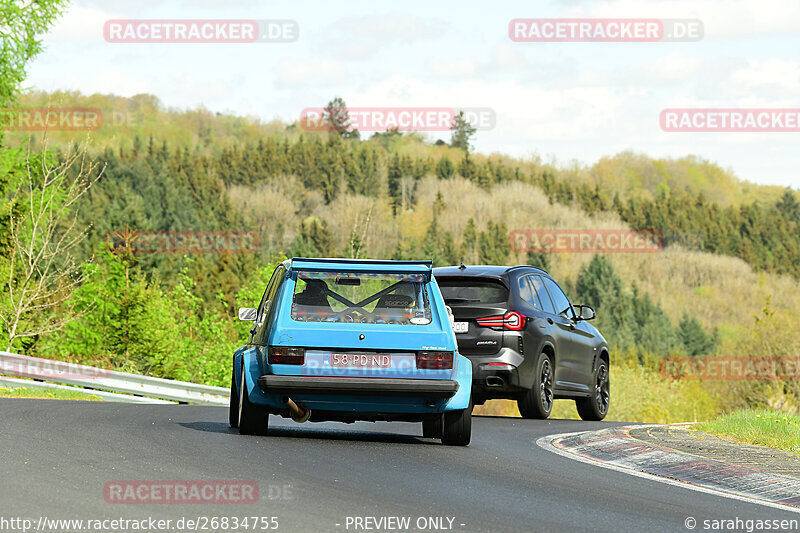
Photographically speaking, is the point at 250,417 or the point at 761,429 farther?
the point at 761,429

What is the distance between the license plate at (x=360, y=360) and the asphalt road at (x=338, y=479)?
29.7 inches

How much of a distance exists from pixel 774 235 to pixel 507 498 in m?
189

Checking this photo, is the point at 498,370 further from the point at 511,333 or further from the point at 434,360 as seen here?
the point at 434,360

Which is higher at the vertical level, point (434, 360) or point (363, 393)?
point (434, 360)

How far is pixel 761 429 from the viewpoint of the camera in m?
12.2

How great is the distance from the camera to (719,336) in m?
142

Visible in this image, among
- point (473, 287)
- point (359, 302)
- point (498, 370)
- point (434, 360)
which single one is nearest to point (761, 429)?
point (498, 370)

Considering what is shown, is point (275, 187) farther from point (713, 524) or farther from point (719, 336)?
point (713, 524)

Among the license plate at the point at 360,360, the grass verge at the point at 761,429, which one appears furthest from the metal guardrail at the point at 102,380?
the grass verge at the point at 761,429

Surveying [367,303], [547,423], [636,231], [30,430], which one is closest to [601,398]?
[547,423]

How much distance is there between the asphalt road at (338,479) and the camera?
22.4 ft

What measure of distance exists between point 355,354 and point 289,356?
23.6 inches

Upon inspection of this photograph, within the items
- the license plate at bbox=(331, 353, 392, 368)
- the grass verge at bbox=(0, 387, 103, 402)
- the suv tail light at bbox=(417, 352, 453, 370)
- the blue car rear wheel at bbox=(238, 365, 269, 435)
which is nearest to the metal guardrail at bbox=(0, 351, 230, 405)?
the grass verge at bbox=(0, 387, 103, 402)

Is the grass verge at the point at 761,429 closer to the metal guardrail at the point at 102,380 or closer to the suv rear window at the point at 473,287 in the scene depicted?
the suv rear window at the point at 473,287
